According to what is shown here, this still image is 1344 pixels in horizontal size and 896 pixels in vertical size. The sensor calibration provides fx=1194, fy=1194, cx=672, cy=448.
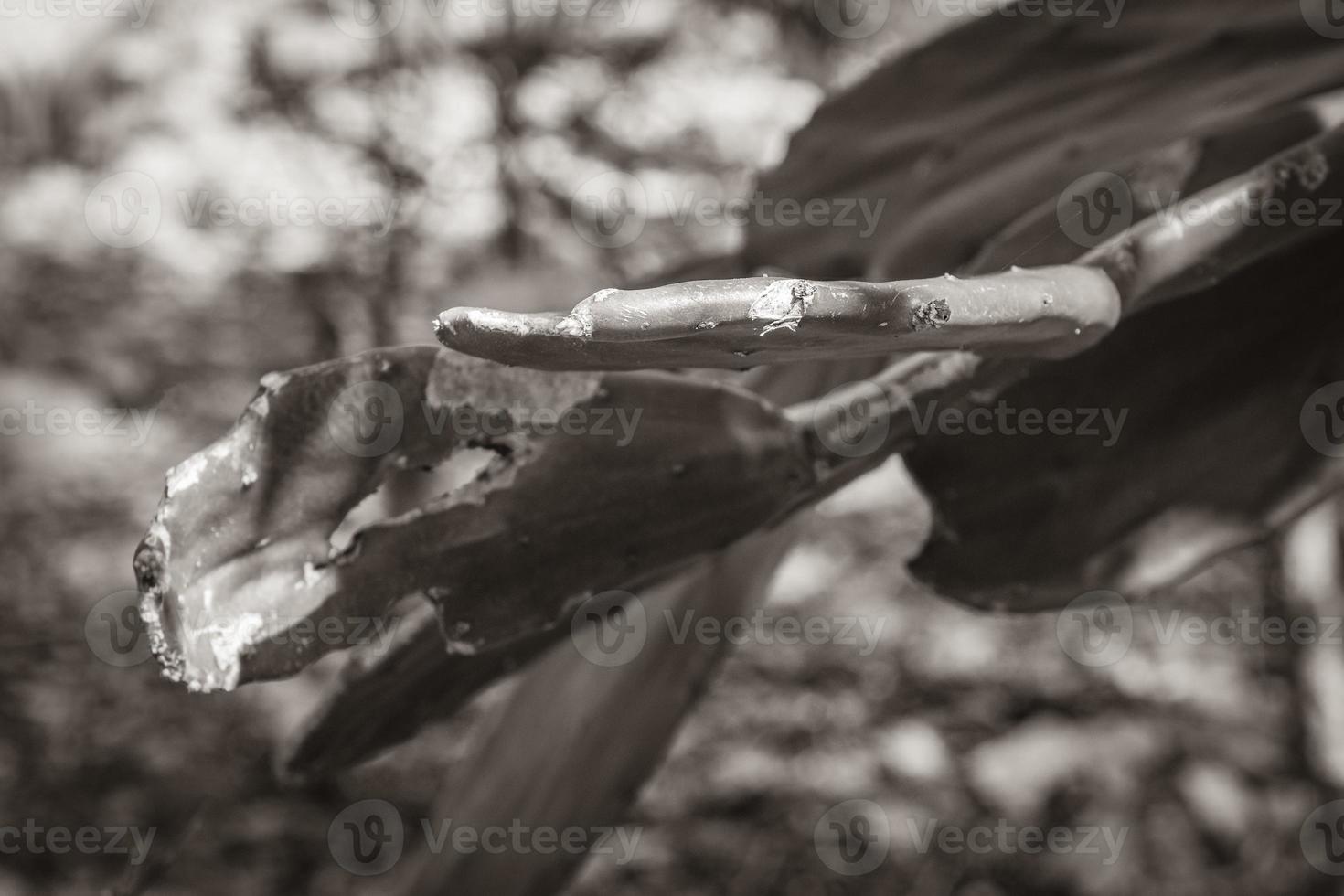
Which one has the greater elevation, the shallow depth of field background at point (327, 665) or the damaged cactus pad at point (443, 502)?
the damaged cactus pad at point (443, 502)

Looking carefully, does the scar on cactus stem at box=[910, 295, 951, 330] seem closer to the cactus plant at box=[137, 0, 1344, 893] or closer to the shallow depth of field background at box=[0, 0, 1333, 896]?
the cactus plant at box=[137, 0, 1344, 893]

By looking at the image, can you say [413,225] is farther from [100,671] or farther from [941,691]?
[941,691]

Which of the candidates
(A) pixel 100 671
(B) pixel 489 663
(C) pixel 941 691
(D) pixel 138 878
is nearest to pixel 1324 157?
(B) pixel 489 663

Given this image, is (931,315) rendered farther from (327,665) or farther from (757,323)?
(327,665)

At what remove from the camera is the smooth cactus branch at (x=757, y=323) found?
45cm

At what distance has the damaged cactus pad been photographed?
60 centimetres

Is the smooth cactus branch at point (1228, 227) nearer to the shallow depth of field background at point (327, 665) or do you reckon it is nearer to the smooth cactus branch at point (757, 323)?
the smooth cactus branch at point (757, 323)

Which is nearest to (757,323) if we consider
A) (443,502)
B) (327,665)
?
(443,502)

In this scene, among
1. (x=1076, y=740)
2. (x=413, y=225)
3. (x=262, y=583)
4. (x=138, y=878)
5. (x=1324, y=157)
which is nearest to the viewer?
(x=262, y=583)

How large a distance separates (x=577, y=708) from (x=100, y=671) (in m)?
1.14

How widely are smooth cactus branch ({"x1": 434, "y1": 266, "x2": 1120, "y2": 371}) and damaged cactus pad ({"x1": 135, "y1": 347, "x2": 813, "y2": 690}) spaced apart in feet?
0.57

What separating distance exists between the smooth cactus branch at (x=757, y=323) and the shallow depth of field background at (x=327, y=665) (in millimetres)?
1462

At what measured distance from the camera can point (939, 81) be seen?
3.29ft

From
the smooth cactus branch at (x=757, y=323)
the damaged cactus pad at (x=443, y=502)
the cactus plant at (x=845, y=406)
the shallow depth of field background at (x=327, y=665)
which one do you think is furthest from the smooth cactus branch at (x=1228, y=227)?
the shallow depth of field background at (x=327, y=665)
